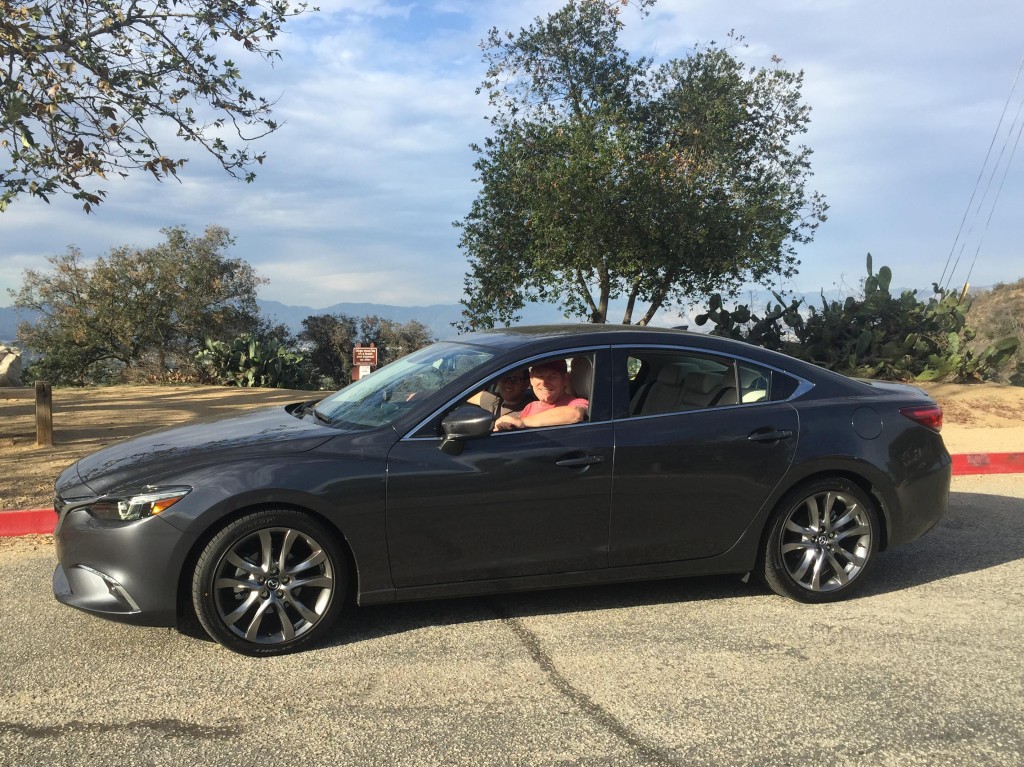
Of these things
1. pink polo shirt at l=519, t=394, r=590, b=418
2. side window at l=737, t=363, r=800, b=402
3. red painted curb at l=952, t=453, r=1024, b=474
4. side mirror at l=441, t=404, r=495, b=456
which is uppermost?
side window at l=737, t=363, r=800, b=402

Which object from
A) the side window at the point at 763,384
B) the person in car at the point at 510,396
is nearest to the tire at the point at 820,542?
the side window at the point at 763,384

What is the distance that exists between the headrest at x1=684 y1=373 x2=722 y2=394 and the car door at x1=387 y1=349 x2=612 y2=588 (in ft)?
2.24

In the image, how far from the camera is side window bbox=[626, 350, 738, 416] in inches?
183

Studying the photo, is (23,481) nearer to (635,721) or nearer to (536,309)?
(635,721)

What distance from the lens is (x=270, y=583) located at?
154 inches

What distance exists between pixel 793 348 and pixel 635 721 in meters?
14.4

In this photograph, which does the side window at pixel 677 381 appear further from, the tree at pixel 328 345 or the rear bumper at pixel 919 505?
the tree at pixel 328 345

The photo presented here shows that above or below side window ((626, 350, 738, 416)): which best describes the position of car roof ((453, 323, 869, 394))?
above

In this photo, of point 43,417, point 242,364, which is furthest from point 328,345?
point 43,417

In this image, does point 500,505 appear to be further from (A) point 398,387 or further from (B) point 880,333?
(B) point 880,333

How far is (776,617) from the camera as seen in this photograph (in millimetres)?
4598

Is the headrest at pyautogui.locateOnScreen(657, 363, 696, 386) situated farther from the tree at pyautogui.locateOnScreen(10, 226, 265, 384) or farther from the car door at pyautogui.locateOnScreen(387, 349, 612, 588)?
the tree at pyautogui.locateOnScreen(10, 226, 265, 384)

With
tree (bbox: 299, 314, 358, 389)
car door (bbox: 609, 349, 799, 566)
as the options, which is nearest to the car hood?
car door (bbox: 609, 349, 799, 566)

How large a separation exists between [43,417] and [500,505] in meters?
7.09
